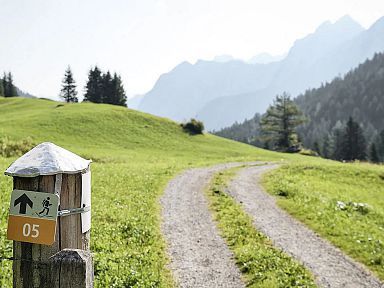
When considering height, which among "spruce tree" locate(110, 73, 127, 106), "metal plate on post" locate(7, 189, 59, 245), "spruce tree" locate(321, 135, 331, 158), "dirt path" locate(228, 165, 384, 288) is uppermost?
"spruce tree" locate(110, 73, 127, 106)

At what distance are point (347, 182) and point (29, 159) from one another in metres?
36.9

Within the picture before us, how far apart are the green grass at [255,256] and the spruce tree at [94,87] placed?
96.8 metres

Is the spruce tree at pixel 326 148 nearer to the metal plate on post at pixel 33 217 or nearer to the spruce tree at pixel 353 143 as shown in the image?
the spruce tree at pixel 353 143

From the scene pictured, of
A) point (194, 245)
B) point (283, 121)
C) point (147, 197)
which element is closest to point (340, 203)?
point (147, 197)

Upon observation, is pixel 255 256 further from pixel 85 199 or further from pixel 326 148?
pixel 326 148

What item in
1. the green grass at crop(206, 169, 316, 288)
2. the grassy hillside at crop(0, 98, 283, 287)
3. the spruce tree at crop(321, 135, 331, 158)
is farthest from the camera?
the spruce tree at crop(321, 135, 331, 158)

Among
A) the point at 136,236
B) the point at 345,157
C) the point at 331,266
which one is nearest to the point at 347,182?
the point at 331,266

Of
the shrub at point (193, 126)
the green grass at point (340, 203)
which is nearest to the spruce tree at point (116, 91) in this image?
the shrub at point (193, 126)

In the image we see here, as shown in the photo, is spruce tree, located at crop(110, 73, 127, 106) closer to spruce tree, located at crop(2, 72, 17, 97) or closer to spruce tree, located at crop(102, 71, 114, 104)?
spruce tree, located at crop(102, 71, 114, 104)

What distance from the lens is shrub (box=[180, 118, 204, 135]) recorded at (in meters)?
76.1

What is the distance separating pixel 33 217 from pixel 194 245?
1182 cm

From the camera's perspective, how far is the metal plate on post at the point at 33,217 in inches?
167

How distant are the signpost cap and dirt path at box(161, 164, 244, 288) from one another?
8398 mm

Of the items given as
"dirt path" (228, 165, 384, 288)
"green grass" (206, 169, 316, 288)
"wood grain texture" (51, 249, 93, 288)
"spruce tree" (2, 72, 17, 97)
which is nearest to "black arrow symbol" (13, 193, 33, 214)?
"wood grain texture" (51, 249, 93, 288)
